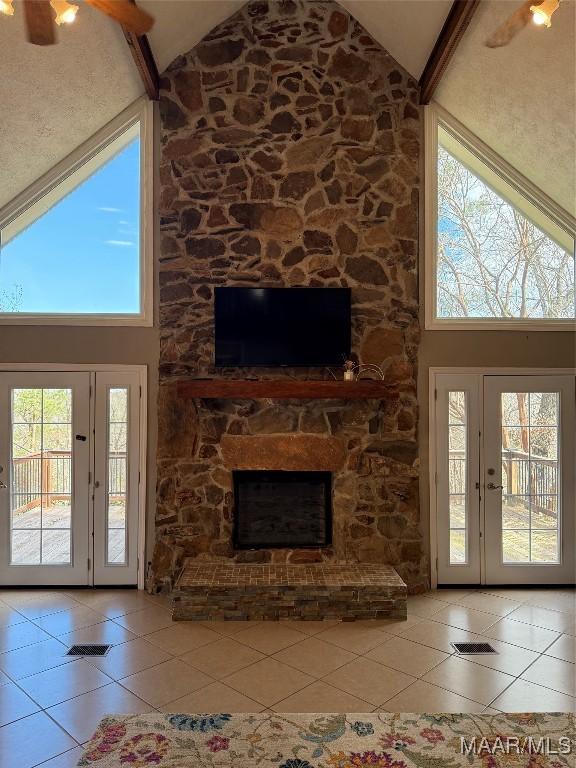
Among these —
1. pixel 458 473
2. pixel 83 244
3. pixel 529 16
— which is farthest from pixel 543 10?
pixel 83 244

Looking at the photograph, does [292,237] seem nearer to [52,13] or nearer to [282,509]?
[282,509]

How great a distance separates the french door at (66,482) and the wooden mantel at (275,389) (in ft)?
2.35

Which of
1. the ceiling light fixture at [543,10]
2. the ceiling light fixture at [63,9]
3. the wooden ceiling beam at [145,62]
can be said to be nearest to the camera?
the ceiling light fixture at [63,9]

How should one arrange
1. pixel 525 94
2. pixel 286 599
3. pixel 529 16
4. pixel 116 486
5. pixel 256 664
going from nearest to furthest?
pixel 529 16 → pixel 256 664 → pixel 525 94 → pixel 286 599 → pixel 116 486

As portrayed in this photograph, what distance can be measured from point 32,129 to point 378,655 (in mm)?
4612

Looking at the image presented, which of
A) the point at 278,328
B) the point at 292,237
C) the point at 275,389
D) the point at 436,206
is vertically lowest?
the point at 275,389

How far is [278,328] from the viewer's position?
4625 millimetres

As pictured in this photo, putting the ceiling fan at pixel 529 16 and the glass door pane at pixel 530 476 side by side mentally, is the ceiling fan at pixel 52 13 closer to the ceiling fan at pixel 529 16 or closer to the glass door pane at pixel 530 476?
the ceiling fan at pixel 529 16

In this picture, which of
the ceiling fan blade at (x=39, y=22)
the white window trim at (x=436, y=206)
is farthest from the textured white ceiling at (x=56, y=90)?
the white window trim at (x=436, y=206)

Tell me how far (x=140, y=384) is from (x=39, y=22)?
284cm

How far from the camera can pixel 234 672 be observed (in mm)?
3426

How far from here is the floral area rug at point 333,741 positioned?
8.46 feet

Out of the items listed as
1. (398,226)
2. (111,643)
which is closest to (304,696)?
(111,643)

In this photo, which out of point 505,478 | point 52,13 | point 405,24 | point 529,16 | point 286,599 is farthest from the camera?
point 505,478
